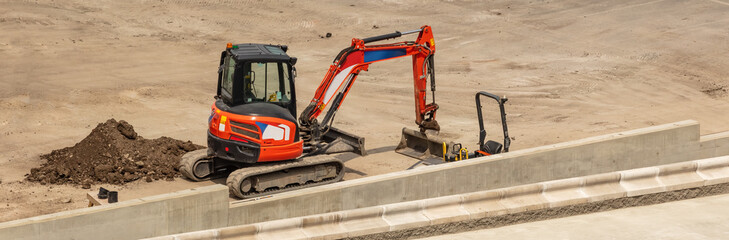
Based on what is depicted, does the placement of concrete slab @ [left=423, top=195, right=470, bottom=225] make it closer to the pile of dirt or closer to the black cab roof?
the black cab roof

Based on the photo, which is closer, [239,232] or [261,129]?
[239,232]

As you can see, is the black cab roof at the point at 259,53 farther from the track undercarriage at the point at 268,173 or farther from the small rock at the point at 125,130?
the small rock at the point at 125,130

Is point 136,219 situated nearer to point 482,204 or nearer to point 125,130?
point 482,204

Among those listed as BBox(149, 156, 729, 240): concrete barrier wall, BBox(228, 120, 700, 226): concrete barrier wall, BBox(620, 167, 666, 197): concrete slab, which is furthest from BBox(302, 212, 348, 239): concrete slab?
BBox(620, 167, 666, 197): concrete slab

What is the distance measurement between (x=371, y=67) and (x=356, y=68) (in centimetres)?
971

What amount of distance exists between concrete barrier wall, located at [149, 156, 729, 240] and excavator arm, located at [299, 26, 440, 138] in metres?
4.84

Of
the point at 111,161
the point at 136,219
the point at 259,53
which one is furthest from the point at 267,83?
the point at 136,219

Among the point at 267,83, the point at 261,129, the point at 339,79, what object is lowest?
the point at 261,129

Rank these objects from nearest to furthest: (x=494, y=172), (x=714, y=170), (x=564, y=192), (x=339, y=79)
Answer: (x=564, y=192)
(x=714, y=170)
(x=494, y=172)
(x=339, y=79)

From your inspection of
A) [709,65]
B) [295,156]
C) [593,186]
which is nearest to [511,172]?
[593,186]

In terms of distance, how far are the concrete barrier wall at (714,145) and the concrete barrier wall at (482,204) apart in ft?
5.30

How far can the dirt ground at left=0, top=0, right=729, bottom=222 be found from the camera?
2233 centimetres

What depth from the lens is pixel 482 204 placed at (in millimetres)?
14414

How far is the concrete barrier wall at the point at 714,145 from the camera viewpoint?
694 inches
